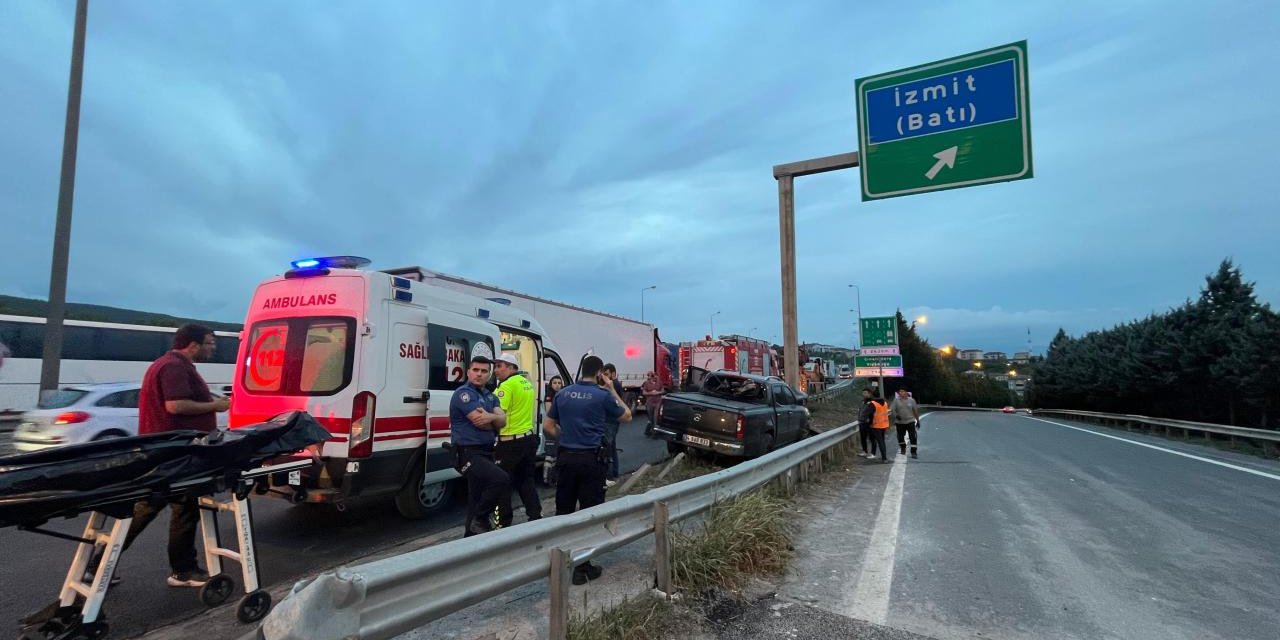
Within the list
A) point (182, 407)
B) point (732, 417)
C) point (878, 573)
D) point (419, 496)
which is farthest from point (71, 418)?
point (878, 573)

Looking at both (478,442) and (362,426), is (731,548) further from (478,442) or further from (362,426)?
(362,426)

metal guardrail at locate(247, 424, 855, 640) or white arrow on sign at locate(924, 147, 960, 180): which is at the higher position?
white arrow on sign at locate(924, 147, 960, 180)

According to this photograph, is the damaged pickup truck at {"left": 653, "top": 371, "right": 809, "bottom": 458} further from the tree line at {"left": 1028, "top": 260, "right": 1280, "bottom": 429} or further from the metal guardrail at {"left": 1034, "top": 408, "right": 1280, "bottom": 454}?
the tree line at {"left": 1028, "top": 260, "right": 1280, "bottom": 429}

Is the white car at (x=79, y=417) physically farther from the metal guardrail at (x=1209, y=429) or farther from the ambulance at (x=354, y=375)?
the metal guardrail at (x=1209, y=429)

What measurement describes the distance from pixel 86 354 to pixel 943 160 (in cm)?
2007

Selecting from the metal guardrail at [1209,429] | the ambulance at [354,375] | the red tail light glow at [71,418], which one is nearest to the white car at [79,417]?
the red tail light glow at [71,418]

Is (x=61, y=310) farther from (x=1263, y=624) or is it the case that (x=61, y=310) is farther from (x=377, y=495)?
(x=1263, y=624)

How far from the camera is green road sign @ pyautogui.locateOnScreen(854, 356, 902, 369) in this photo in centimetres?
3186

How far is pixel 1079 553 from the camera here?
559cm

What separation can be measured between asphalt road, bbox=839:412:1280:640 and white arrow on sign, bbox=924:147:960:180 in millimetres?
4482

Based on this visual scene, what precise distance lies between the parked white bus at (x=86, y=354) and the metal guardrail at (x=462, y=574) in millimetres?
12941

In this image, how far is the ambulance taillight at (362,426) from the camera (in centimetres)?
538

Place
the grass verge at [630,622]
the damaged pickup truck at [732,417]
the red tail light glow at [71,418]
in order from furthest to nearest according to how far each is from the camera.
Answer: the damaged pickup truck at [732,417] < the red tail light glow at [71,418] < the grass verge at [630,622]

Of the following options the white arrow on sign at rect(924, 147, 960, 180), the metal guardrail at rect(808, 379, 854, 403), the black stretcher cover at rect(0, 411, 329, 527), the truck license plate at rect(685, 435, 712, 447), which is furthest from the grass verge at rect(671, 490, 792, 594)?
the metal guardrail at rect(808, 379, 854, 403)
